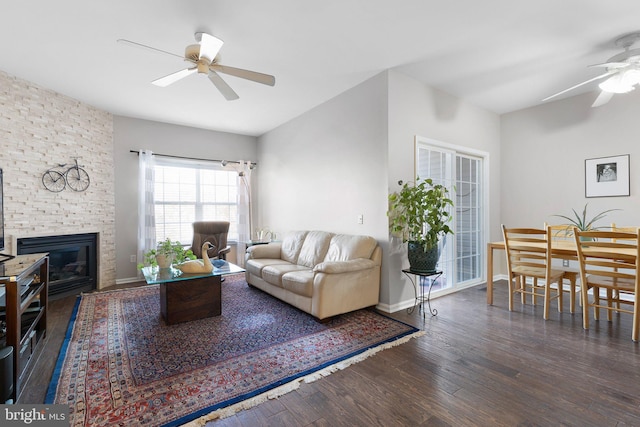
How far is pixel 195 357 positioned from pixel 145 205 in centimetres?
351

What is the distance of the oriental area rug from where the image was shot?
5.76 ft

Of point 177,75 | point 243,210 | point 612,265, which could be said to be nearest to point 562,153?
point 612,265

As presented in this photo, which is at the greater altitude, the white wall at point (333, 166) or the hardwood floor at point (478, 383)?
the white wall at point (333, 166)

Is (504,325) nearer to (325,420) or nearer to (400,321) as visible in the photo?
(400,321)

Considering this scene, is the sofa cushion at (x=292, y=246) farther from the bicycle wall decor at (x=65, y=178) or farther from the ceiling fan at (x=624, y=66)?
the ceiling fan at (x=624, y=66)

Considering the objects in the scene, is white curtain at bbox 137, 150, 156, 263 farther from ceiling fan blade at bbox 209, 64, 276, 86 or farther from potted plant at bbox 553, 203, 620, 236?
potted plant at bbox 553, 203, 620, 236

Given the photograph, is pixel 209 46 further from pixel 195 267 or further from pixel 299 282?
pixel 299 282

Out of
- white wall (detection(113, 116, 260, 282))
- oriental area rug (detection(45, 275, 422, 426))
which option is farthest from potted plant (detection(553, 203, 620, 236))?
white wall (detection(113, 116, 260, 282))

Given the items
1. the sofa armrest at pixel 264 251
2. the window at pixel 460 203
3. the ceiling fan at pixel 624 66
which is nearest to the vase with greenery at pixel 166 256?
the sofa armrest at pixel 264 251

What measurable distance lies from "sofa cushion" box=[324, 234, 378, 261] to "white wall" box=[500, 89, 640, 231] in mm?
2905

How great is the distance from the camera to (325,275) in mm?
2951

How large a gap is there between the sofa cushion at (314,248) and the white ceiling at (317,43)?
1.97m

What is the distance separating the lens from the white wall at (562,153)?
373 centimetres

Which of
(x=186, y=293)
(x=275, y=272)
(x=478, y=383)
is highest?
(x=275, y=272)
